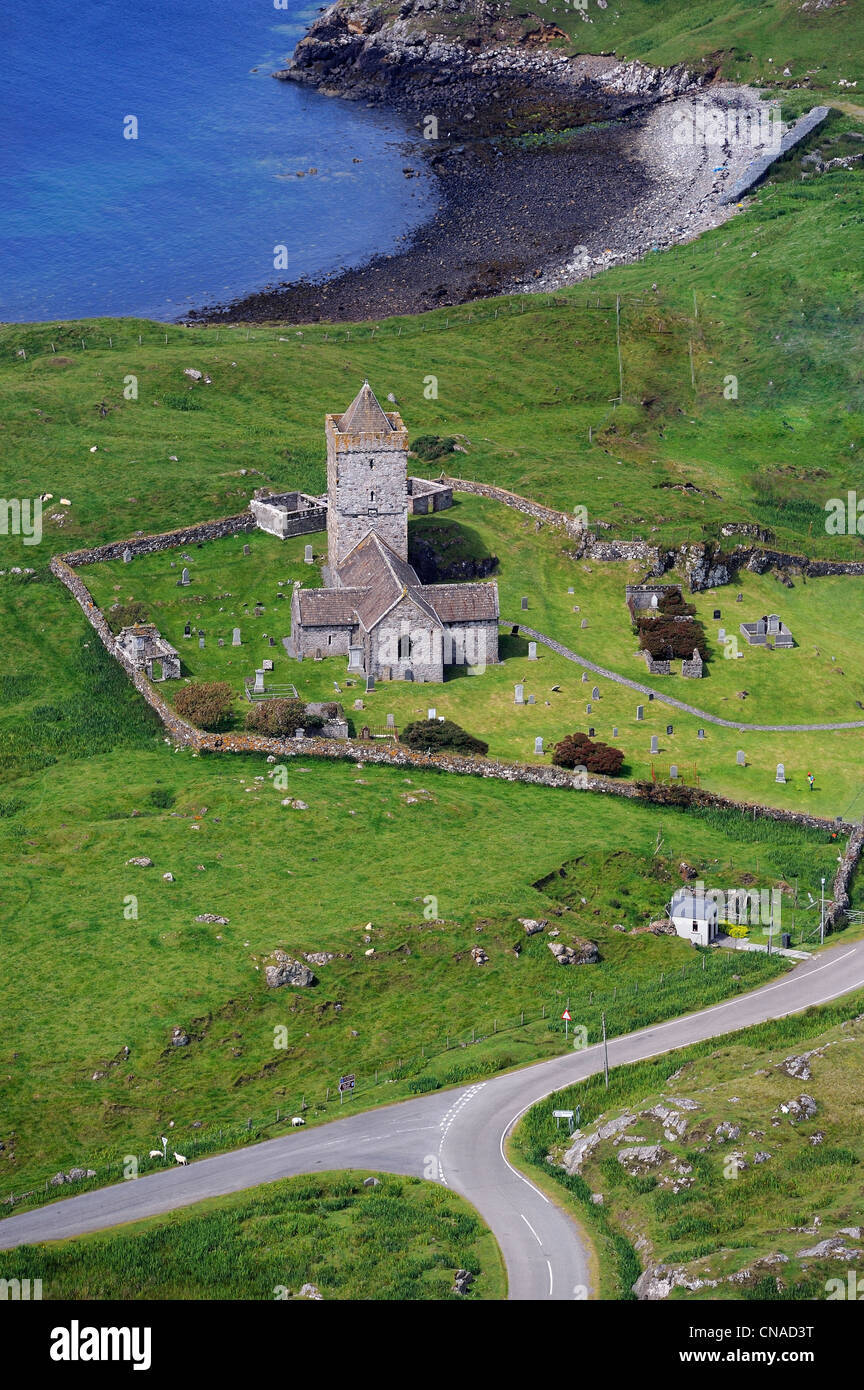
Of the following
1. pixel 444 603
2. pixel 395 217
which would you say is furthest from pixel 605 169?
pixel 444 603

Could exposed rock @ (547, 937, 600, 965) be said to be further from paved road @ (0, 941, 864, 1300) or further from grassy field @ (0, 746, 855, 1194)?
paved road @ (0, 941, 864, 1300)

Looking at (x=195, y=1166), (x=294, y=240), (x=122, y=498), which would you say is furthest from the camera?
(x=294, y=240)

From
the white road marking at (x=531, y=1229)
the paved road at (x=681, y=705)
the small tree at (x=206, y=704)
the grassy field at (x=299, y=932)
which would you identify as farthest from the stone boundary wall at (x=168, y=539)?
the white road marking at (x=531, y=1229)

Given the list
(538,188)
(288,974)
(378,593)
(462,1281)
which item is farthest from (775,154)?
(462,1281)

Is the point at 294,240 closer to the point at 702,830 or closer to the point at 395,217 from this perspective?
the point at 395,217

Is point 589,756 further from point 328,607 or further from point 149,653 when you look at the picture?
point 149,653

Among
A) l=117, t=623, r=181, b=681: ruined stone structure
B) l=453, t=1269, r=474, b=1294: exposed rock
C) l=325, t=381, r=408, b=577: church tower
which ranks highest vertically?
l=325, t=381, r=408, b=577: church tower

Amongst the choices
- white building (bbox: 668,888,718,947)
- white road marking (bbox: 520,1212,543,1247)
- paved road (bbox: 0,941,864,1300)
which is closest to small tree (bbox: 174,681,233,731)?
white building (bbox: 668,888,718,947)
